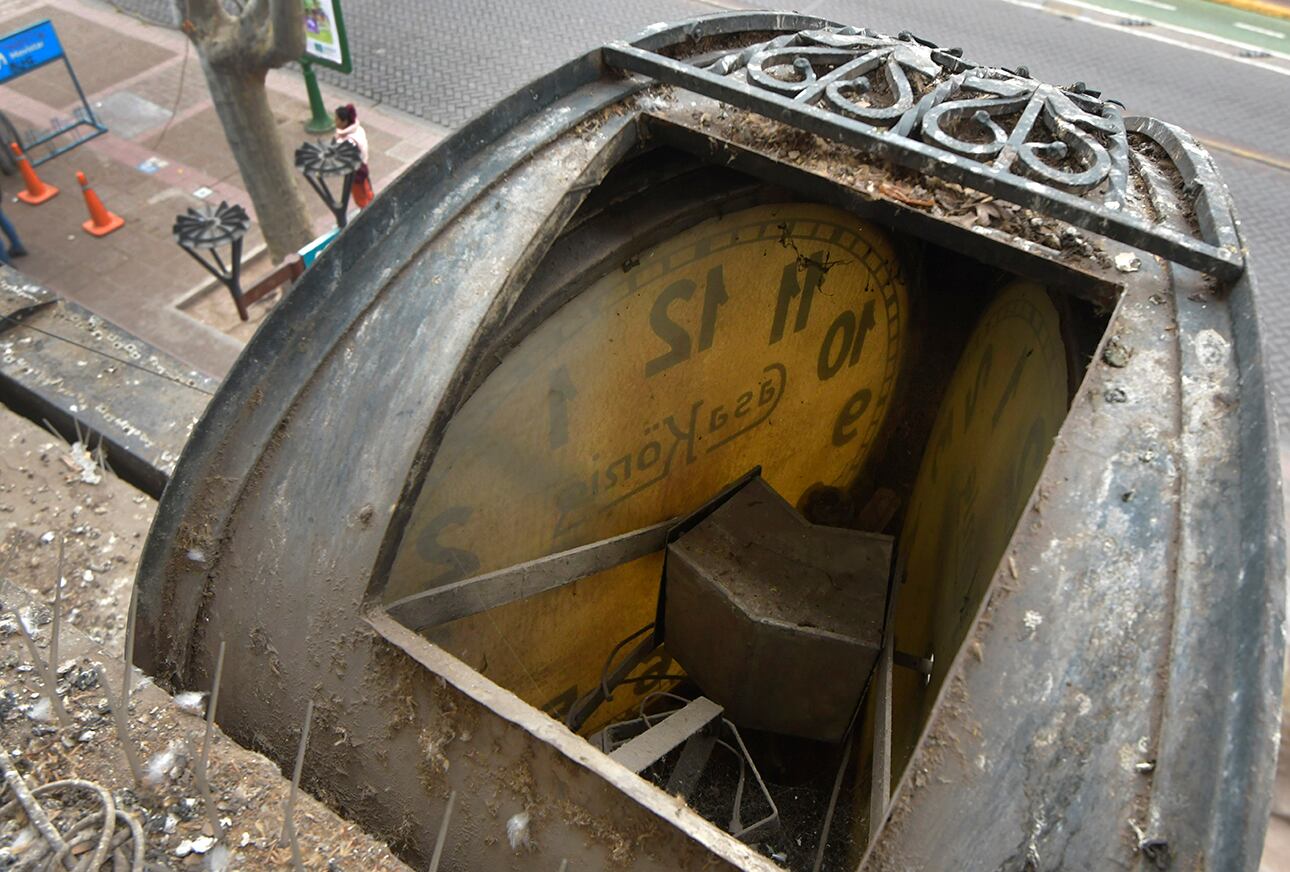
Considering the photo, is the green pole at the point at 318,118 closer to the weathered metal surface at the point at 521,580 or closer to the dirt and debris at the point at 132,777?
the weathered metal surface at the point at 521,580

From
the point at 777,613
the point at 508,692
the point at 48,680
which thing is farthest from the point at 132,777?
the point at 777,613

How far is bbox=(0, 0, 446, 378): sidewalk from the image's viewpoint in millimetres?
7773

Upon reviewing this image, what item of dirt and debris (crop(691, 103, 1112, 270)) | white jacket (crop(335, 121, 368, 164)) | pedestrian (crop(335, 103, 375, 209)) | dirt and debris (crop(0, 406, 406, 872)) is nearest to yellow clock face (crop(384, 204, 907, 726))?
dirt and debris (crop(691, 103, 1112, 270))

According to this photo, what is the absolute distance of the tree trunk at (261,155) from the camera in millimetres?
7293

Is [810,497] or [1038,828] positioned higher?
[1038,828]

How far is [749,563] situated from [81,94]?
9.24 m

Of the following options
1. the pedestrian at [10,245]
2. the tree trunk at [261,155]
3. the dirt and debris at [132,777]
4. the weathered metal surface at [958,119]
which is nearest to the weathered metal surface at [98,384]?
the dirt and debris at [132,777]

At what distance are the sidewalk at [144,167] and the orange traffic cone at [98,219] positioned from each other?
0.07m

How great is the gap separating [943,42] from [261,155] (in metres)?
8.20

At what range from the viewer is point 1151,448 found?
6.82ft

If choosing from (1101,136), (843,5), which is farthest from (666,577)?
(843,5)

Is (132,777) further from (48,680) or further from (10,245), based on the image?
(10,245)

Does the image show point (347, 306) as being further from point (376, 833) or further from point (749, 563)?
point (749, 563)

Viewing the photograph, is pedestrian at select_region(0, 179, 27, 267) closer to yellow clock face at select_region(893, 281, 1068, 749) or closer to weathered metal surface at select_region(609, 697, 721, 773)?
weathered metal surface at select_region(609, 697, 721, 773)
